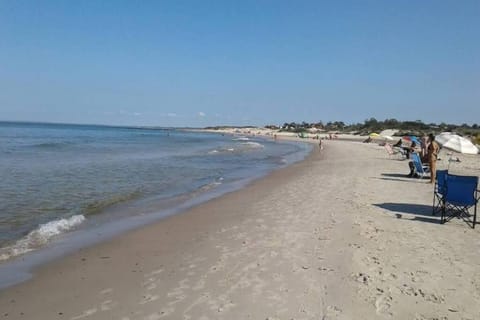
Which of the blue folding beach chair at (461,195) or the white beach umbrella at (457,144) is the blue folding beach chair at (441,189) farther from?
the white beach umbrella at (457,144)

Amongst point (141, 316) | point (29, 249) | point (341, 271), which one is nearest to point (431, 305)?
point (341, 271)

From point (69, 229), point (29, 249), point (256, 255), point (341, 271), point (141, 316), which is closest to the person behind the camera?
point (141, 316)

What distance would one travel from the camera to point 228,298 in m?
4.57

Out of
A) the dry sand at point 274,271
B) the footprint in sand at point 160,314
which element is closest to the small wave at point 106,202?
the dry sand at point 274,271

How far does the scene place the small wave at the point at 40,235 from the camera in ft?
22.4

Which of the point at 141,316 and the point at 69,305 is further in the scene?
the point at 69,305

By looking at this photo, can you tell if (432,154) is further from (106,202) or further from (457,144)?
(106,202)

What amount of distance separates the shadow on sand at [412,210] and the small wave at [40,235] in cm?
687

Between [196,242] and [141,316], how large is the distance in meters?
3.03

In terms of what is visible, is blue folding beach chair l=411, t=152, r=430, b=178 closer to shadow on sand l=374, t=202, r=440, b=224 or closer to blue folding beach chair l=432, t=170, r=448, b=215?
shadow on sand l=374, t=202, r=440, b=224

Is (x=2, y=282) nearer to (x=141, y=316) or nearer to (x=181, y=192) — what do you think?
(x=141, y=316)

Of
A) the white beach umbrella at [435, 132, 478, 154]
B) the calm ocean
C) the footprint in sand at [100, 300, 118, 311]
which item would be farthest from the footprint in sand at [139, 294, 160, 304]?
the white beach umbrella at [435, 132, 478, 154]

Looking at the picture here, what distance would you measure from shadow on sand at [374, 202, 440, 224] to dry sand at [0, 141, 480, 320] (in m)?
0.04

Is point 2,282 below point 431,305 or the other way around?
below
